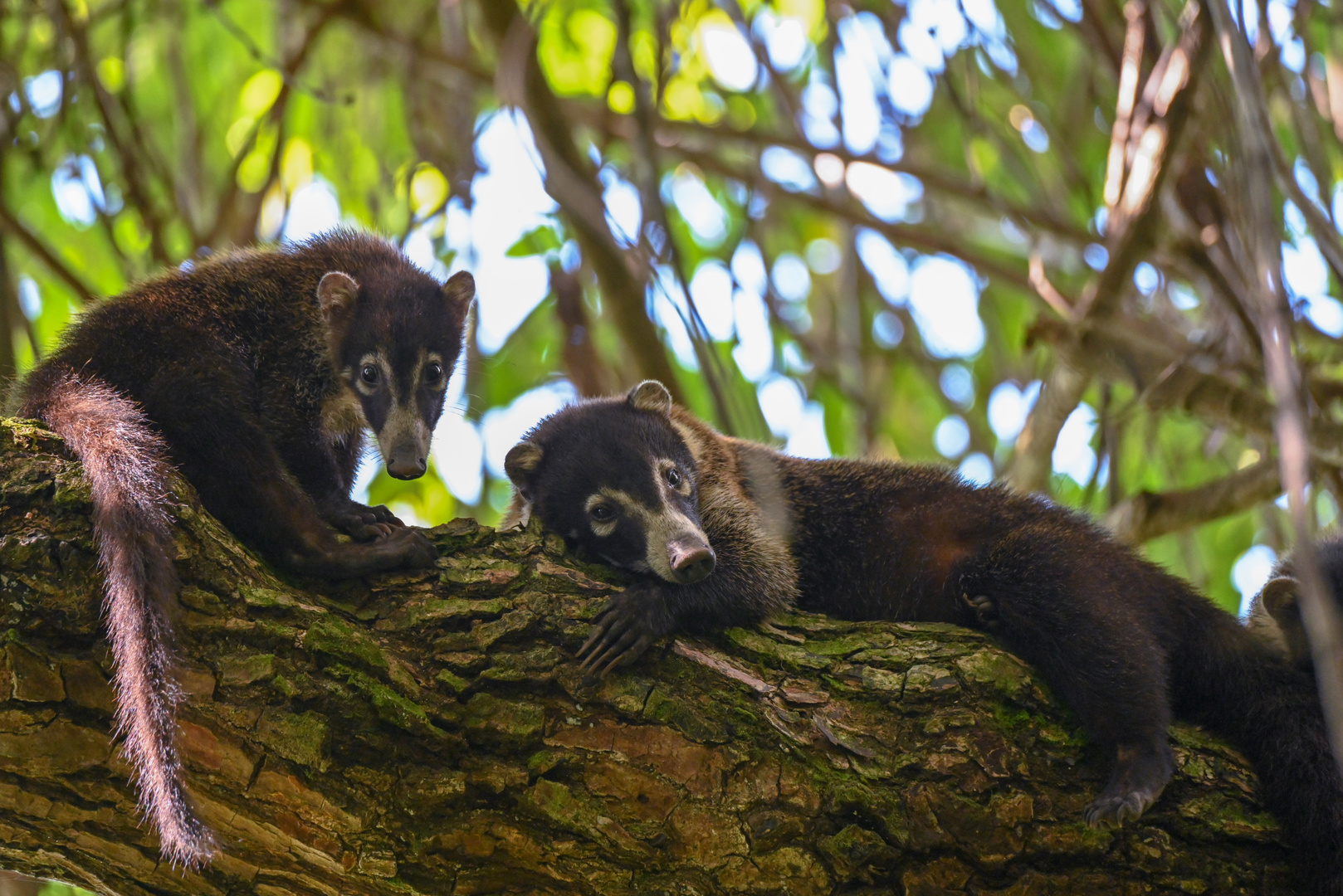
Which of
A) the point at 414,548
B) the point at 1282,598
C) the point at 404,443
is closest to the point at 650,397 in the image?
the point at 404,443

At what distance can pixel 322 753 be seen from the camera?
3.09 m

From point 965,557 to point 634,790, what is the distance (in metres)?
1.87

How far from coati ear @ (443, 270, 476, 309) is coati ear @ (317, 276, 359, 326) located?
25.6 inches

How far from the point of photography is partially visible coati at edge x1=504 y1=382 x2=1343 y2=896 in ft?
11.5

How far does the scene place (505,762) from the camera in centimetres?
324

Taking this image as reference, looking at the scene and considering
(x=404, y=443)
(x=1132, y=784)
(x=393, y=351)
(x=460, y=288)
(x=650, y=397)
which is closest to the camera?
(x=1132, y=784)

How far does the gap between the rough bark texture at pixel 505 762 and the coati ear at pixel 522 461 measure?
4.93 ft

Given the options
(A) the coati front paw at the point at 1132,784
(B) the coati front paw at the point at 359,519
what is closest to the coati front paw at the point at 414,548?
(B) the coati front paw at the point at 359,519

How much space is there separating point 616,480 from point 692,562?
90 cm

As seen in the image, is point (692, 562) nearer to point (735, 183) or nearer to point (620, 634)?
point (620, 634)

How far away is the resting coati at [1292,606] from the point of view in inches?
162

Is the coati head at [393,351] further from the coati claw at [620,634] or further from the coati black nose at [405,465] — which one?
the coati claw at [620,634]

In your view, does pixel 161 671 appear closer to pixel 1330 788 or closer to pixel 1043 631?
pixel 1043 631

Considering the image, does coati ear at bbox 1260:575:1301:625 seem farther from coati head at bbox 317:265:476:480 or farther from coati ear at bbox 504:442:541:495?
coati head at bbox 317:265:476:480
